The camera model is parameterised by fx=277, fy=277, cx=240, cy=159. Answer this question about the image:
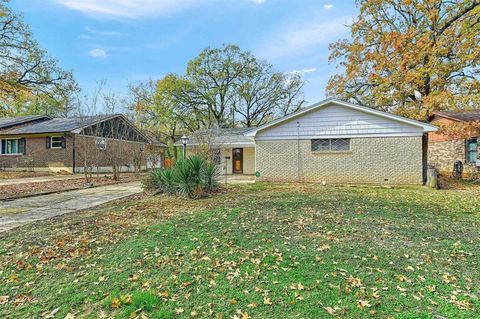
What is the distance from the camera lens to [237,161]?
20.7 metres

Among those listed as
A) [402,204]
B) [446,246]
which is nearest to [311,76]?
[402,204]

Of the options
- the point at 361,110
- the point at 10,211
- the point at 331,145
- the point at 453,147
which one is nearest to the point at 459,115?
the point at 453,147

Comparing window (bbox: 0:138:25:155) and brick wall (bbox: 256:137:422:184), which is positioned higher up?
window (bbox: 0:138:25:155)

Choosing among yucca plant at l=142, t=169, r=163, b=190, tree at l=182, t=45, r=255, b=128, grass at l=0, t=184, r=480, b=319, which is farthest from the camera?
tree at l=182, t=45, r=255, b=128

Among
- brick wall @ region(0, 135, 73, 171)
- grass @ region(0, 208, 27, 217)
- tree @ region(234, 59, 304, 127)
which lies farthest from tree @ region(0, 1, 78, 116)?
tree @ region(234, 59, 304, 127)

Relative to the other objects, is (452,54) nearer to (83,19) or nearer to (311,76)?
(311,76)

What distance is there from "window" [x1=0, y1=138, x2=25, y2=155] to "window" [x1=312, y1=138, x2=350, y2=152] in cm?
2228

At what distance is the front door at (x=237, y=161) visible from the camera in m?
20.6

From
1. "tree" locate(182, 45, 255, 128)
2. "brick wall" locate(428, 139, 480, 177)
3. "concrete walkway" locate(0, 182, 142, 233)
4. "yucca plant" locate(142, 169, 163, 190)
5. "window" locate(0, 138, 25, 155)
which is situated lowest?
"concrete walkway" locate(0, 182, 142, 233)

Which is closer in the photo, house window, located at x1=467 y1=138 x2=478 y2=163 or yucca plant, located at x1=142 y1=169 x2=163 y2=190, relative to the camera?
yucca plant, located at x1=142 y1=169 x2=163 y2=190

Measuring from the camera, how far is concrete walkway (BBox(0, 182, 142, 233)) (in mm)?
6566

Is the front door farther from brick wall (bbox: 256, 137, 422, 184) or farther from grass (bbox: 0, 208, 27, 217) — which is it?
grass (bbox: 0, 208, 27, 217)

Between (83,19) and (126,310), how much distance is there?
53.6 feet

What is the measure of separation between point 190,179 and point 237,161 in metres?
11.5
